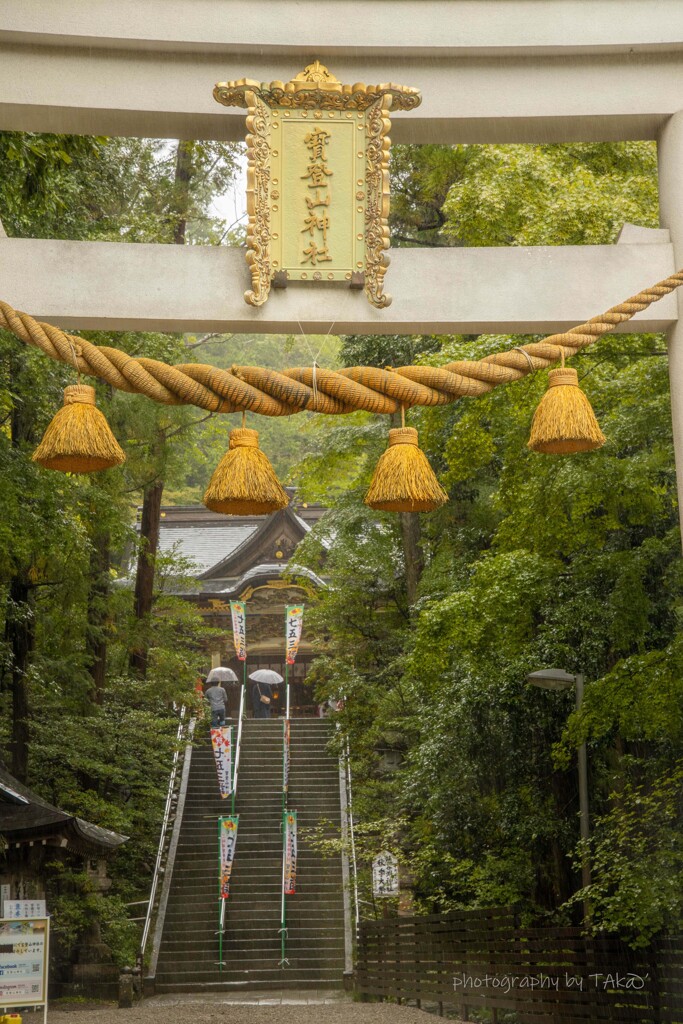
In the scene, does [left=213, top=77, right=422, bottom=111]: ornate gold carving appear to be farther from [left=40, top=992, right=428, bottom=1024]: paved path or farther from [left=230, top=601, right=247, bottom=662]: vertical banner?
[left=230, top=601, right=247, bottom=662]: vertical banner

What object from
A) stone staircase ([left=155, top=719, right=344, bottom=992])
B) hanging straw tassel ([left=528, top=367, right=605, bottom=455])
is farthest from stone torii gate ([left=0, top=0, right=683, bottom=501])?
stone staircase ([left=155, top=719, right=344, bottom=992])

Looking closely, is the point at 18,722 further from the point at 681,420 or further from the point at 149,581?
the point at 681,420

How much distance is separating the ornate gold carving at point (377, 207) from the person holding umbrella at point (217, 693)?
1400 cm

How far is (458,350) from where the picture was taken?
28.0 ft

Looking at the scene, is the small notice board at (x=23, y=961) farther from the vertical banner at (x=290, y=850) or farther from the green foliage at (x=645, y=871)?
the vertical banner at (x=290, y=850)

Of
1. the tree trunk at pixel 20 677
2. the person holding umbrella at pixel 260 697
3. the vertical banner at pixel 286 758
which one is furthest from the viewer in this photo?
the person holding umbrella at pixel 260 697

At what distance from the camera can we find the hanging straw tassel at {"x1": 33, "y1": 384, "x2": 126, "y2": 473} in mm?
3518

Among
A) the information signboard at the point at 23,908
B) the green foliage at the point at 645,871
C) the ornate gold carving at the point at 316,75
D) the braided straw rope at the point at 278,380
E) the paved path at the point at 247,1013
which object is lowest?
the paved path at the point at 247,1013

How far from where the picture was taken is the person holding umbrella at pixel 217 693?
1869 cm

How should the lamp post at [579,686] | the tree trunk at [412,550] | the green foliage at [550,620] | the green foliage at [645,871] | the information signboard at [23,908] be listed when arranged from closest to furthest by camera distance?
the green foliage at [645,871] < the green foliage at [550,620] < the lamp post at [579,686] < the information signboard at [23,908] < the tree trunk at [412,550]

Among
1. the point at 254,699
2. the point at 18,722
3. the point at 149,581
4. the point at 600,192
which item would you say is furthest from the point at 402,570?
the point at 254,699

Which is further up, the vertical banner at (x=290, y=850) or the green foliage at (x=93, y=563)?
the green foliage at (x=93, y=563)

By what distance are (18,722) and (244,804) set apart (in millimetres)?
6565

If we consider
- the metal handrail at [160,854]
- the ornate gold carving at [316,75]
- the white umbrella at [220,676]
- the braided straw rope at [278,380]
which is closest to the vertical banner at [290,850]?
the metal handrail at [160,854]
